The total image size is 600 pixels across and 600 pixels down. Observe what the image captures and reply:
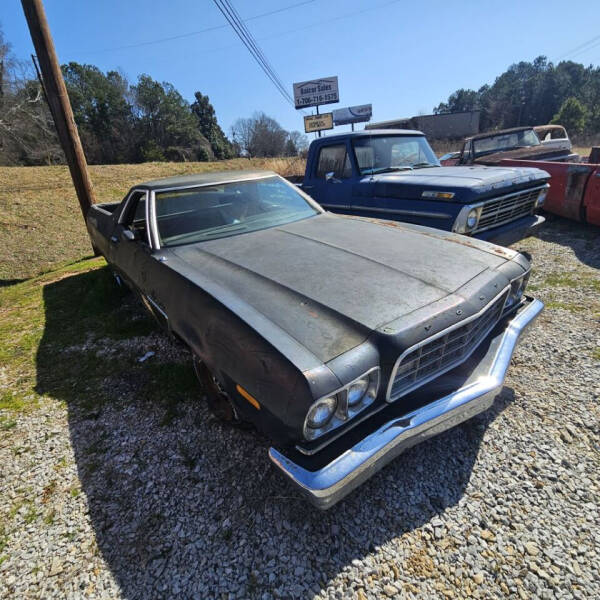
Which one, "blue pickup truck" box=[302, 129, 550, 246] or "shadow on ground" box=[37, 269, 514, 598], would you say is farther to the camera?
"blue pickup truck" box=[302, 129, 550, 246]

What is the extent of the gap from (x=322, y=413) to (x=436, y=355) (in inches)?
29.2

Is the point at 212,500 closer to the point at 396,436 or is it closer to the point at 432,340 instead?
the point at 396,436

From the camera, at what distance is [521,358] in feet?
9.28

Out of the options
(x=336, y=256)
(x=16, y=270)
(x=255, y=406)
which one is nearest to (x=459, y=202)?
(x=336, y=256)

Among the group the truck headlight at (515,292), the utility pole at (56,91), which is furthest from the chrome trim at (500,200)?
the utility pole at (56,91)

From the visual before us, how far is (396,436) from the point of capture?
1.51 metres

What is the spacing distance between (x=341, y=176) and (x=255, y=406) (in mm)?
4143

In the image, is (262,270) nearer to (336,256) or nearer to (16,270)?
(336,256)

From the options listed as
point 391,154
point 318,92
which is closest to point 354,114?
point 318,92

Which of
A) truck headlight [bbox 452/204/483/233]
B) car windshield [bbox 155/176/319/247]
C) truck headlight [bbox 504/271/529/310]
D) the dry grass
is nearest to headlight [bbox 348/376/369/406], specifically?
truck headlight [bbox 504/271/529/310]

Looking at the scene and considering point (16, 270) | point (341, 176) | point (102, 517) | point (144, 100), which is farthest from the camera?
point (144, 100)

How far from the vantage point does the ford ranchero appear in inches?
56.6

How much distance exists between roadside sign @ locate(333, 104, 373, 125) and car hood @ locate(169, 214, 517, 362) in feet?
137

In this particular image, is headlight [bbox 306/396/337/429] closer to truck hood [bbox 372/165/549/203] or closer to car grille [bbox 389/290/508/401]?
car grille [bbox 389/290/508/401]
